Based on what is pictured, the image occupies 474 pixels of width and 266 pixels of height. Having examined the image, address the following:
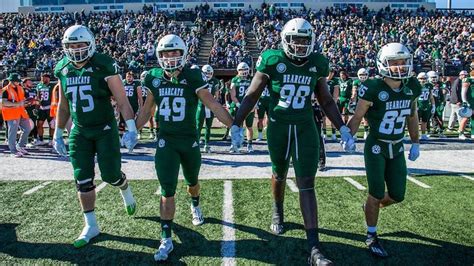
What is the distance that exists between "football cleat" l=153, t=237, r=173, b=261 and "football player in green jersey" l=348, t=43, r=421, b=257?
184 cm

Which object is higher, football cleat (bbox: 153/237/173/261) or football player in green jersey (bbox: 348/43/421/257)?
football player in green jersey (bbox: 348/43/421/257)

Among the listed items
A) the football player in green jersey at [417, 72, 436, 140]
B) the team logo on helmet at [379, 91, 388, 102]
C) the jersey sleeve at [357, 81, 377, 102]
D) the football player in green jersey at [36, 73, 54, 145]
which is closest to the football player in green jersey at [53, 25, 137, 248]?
the jersey sleeve at [357, 81, 377, 102]

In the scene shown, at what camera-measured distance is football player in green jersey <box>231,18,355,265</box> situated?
398 cm

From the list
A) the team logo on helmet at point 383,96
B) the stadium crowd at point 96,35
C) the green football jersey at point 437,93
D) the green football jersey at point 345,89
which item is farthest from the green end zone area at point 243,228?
the stadium crowd at point 96,35

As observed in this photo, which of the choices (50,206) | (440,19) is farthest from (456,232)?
(440,19)

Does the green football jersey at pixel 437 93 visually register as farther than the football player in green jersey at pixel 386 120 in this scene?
Yes

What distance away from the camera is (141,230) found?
4.66 meters

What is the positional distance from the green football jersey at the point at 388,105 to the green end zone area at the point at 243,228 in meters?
1.10

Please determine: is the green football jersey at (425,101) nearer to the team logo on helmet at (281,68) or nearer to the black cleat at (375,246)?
the black cleat at (375,246)

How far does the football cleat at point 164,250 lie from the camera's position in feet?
12.8

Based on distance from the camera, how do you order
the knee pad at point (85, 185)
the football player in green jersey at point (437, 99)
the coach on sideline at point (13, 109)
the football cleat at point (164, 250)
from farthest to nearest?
the football player in green jersey at point (437, 99) < the coach on sideline at point (13, 109) < the knee pad at point (85, 185) < the football cleat at point (164, 250)

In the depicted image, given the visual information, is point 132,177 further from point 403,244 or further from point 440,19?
point 440,19

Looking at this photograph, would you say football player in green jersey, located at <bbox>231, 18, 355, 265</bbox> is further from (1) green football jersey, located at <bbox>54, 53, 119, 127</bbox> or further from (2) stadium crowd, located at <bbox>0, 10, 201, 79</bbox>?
(2) stadium crowd, located at <bbox>0, 10, 201, 79</bbox>

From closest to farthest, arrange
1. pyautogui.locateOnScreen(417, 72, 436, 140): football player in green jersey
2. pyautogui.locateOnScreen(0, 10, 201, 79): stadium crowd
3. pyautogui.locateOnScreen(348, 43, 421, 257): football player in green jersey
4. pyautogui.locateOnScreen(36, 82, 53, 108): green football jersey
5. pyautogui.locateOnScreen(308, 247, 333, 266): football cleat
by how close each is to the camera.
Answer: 1. pyautogui.locateOnScreen(308, 247, 333, 266): football cleat
2. pyautogui.locateOnScreen(348, 43, 421, 257): football player in green jersey
3. pyautogui.locateOnScreen(36, 82, 53, 108): green football jersey
4. pyautogui.locateOnScreen(417, 72, 436, 140): football player in green jersey
5. pyautogui.locateOnScreen(0, 10, 201, 79): stadium crowd
